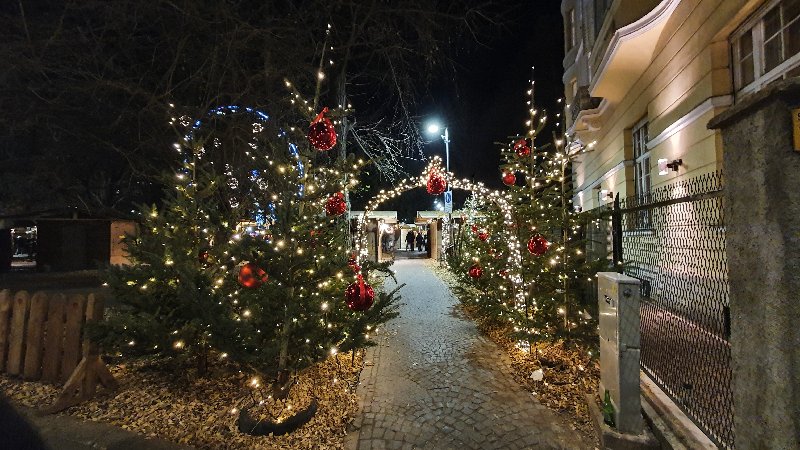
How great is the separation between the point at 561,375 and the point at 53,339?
232 inches

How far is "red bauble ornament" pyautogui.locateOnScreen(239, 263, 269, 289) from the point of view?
3.79 m

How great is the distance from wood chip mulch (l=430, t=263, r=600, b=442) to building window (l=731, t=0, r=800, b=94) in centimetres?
417

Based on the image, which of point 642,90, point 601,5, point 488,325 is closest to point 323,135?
point 488,325

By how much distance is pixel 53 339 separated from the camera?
181 inches

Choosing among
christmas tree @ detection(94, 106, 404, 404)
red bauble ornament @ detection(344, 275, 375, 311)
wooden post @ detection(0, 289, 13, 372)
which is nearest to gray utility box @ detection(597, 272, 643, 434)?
christmas tree @ detection(94, 106, 404, 404)

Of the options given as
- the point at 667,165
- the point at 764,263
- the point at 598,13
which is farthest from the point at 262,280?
the point at 598,13

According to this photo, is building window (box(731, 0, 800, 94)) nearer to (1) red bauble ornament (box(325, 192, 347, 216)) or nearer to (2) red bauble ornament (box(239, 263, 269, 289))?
(1) red bauble ornament (box(325, 192, 347, 216))

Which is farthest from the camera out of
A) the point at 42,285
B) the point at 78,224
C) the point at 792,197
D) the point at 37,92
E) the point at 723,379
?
the point at 78,224

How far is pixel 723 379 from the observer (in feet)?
10.7

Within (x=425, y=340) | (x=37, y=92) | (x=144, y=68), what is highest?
(x=144, y=68)

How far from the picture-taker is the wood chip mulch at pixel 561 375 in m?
4.11

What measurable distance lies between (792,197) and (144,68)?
11.2 meters

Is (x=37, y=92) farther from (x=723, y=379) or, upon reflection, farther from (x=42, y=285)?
(x=723, y=379)

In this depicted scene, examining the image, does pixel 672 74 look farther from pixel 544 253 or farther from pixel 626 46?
pixel 544 253
